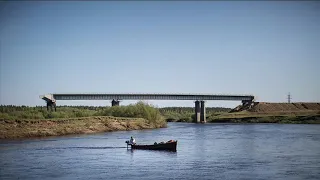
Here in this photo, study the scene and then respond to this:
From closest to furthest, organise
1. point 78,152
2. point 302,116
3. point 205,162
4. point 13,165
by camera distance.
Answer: point 13,165, point 205,162, point 78,152, point 302,116

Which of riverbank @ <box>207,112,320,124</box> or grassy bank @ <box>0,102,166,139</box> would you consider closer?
grassy bank @ <box>0,102,166,139</box>

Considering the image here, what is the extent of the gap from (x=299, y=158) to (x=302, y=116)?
356ft

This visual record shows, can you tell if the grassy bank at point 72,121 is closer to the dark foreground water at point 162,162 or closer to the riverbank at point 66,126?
the riverbank at point 66,126

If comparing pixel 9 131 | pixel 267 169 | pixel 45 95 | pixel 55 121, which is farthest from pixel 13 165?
pixel 45 95

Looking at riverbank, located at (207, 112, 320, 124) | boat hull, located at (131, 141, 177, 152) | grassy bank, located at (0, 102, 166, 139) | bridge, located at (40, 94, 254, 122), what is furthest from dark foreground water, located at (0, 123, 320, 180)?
bridge, located at (40, 94, 254, 122)

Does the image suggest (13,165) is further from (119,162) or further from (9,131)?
(9,131)

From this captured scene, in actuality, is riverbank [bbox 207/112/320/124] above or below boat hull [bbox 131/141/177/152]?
above

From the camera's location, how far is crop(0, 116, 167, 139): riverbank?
6909cm

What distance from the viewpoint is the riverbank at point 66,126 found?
69.1 m

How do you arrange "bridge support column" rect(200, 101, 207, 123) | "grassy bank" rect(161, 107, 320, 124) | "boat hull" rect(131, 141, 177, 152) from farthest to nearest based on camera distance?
"bridge support column" rect(200, 101, 207, 123) → "grassy bank" rect(161, 107, 320, 124) → "boat hull" rect(131, 141, 177, 152)

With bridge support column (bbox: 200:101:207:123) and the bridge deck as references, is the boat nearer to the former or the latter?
the bridge deck

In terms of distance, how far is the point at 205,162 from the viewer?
40344mm

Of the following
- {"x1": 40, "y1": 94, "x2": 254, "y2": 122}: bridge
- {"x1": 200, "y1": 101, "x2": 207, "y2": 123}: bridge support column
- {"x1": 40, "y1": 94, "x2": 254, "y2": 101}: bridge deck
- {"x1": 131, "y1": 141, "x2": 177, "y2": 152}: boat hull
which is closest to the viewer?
{"x1": 131, "y1": 141, "x2": 177, "y2": 152}: boat hull

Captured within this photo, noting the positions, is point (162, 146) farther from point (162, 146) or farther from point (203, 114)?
point (203, 114)
